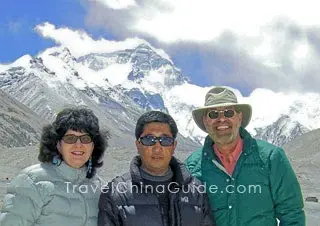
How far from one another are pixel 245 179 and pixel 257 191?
0.21 meters

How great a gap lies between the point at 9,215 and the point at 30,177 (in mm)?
495

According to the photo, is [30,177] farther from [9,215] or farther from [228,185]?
[228,185]

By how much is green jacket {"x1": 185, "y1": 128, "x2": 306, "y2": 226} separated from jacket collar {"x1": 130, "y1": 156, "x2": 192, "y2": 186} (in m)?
0.51

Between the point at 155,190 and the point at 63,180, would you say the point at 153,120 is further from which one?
the point at 63,180

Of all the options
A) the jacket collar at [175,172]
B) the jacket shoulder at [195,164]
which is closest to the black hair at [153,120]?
the jacket collar at [175,172]

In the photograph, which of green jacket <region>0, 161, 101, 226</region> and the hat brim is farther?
the hat brim

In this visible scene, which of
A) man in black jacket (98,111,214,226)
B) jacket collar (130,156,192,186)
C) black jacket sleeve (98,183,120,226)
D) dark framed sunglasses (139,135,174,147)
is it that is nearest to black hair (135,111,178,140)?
man in black jacket (98,111,214,226)

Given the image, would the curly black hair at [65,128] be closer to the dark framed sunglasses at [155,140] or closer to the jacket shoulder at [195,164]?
the dark framed sunglasses at [155,140]

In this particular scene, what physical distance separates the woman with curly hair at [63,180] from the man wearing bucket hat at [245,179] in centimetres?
138

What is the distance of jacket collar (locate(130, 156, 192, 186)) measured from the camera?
672 cm

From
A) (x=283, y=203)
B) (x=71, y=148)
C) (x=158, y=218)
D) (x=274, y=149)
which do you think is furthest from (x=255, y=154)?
(x=71, y=148)

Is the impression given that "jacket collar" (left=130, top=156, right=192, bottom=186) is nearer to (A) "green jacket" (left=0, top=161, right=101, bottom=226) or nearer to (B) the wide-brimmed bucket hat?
(A) "green jacket" (left=0, top=161, right=101, bottom=226)

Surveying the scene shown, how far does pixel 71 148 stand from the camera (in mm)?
7027

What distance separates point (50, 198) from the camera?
6.70 meters
